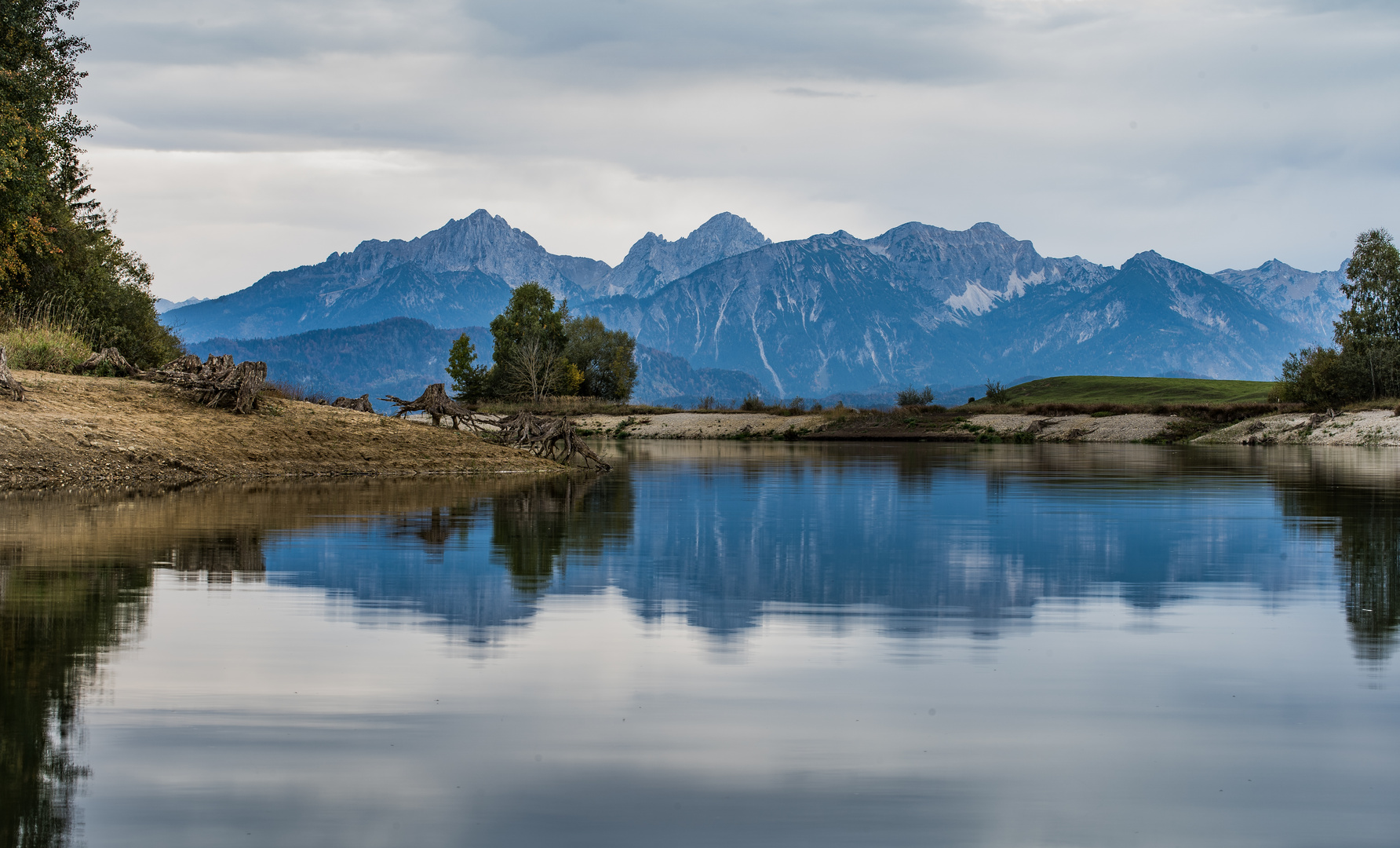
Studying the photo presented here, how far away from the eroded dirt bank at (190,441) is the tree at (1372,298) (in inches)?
2755

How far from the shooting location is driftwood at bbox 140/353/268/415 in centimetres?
2460

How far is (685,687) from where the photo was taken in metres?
6.82

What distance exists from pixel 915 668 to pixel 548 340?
101 meters

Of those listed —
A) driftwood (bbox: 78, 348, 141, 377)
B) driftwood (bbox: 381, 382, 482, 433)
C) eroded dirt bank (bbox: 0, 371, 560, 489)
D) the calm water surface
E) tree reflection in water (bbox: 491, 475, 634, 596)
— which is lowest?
the calm water surface

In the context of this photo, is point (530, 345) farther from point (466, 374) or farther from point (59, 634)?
point (59, 634)

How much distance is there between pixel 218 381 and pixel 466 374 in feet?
273

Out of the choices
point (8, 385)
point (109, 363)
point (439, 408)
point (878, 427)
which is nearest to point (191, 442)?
point (8, 385)

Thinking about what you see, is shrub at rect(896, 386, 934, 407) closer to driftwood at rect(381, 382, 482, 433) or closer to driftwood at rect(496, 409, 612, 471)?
driftwood at rect(496, 409, 612, 471)

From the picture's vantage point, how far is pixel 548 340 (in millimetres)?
106625

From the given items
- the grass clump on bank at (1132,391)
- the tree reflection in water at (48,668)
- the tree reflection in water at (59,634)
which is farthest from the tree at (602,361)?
the tree reflection in water at (48,668)

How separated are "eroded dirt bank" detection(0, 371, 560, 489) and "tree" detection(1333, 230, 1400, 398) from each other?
6998 cm

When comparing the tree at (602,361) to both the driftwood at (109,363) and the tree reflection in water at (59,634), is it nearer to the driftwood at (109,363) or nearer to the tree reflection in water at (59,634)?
the driftwood at (109,363)

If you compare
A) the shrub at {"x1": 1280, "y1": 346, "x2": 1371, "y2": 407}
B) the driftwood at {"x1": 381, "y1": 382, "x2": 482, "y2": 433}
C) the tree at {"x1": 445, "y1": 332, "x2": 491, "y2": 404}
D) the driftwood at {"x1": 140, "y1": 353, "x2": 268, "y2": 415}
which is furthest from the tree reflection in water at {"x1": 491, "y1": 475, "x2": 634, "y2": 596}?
Answer: the tree at {"x1": 445, "y1": 332, "x2": 491, "y2": 404}

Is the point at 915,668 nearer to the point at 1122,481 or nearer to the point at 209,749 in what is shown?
the point at 209,749
